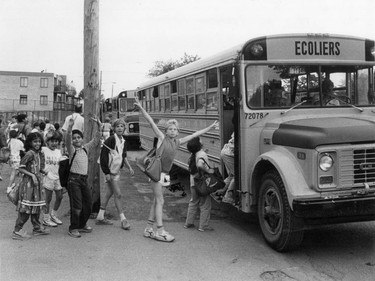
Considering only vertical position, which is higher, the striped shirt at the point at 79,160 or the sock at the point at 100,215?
the striped shirt at the point at 79,160

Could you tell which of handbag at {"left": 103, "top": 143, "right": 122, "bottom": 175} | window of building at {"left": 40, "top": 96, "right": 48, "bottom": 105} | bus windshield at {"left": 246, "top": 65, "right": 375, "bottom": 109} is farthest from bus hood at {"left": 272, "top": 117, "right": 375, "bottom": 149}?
window of building at {"left": 40, "top": 96, "right": 48, "bottom": 105}

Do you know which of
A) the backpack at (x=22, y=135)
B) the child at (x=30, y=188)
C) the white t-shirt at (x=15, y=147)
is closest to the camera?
the child at (x=30, y=188)

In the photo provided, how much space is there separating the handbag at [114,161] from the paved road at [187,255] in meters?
0.80

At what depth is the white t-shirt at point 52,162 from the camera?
6.01m

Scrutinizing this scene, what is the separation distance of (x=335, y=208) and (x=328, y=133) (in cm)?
77

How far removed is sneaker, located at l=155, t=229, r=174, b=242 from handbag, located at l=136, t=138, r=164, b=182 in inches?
26.1

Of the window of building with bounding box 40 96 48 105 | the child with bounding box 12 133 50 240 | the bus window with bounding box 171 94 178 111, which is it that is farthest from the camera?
the window of building with bounding box 40 96 48 105

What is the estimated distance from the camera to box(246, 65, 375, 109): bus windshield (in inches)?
219

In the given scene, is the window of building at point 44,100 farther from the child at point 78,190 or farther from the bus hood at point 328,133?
the bus hood at point 328,133

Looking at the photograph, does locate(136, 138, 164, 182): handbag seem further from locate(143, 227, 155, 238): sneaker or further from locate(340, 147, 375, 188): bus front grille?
locate(340, 147, 375, 188): bus front grille

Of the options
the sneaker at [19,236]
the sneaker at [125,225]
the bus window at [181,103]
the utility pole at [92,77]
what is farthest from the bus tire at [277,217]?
the bus window at [181,103]

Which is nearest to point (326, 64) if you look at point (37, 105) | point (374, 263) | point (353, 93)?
point (353, 93)

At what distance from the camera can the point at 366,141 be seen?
455cm

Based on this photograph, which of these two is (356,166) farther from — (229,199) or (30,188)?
(30,188)
